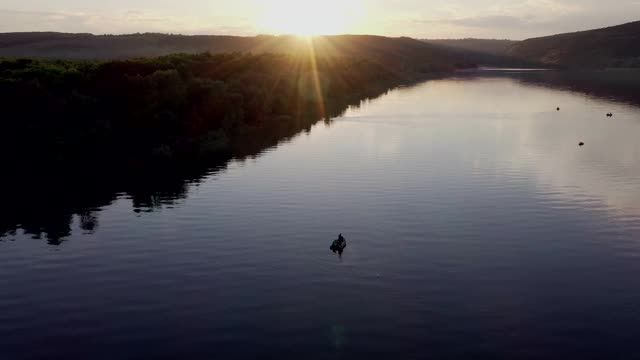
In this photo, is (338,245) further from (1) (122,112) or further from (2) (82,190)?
(1) (122,112)

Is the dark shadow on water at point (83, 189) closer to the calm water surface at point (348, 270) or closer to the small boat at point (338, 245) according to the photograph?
the calm water surface at point (348, 270)

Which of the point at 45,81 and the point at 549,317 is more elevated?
the point at 45,81

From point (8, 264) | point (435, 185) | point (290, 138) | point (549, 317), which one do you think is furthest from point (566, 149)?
point (8, 264)

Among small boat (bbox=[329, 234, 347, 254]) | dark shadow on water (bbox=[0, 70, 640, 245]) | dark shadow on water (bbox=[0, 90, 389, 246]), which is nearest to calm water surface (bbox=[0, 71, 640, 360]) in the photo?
→ small boat (bbox=[329, 234, 347, 254])

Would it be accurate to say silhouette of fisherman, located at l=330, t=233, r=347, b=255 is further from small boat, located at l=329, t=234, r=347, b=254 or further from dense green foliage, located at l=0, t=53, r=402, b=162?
dense green foliage, located at l=0, t=53, r=402, b=162

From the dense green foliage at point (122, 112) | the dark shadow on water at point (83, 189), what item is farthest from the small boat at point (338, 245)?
the dense green foliage at point (122, 112)

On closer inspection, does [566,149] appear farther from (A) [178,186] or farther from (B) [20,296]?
(B) [20,296]

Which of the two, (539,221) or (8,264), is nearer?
(8,264)

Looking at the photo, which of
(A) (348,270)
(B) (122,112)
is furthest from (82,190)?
(A) (348,270)

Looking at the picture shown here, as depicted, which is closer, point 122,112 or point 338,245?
point 338,245
